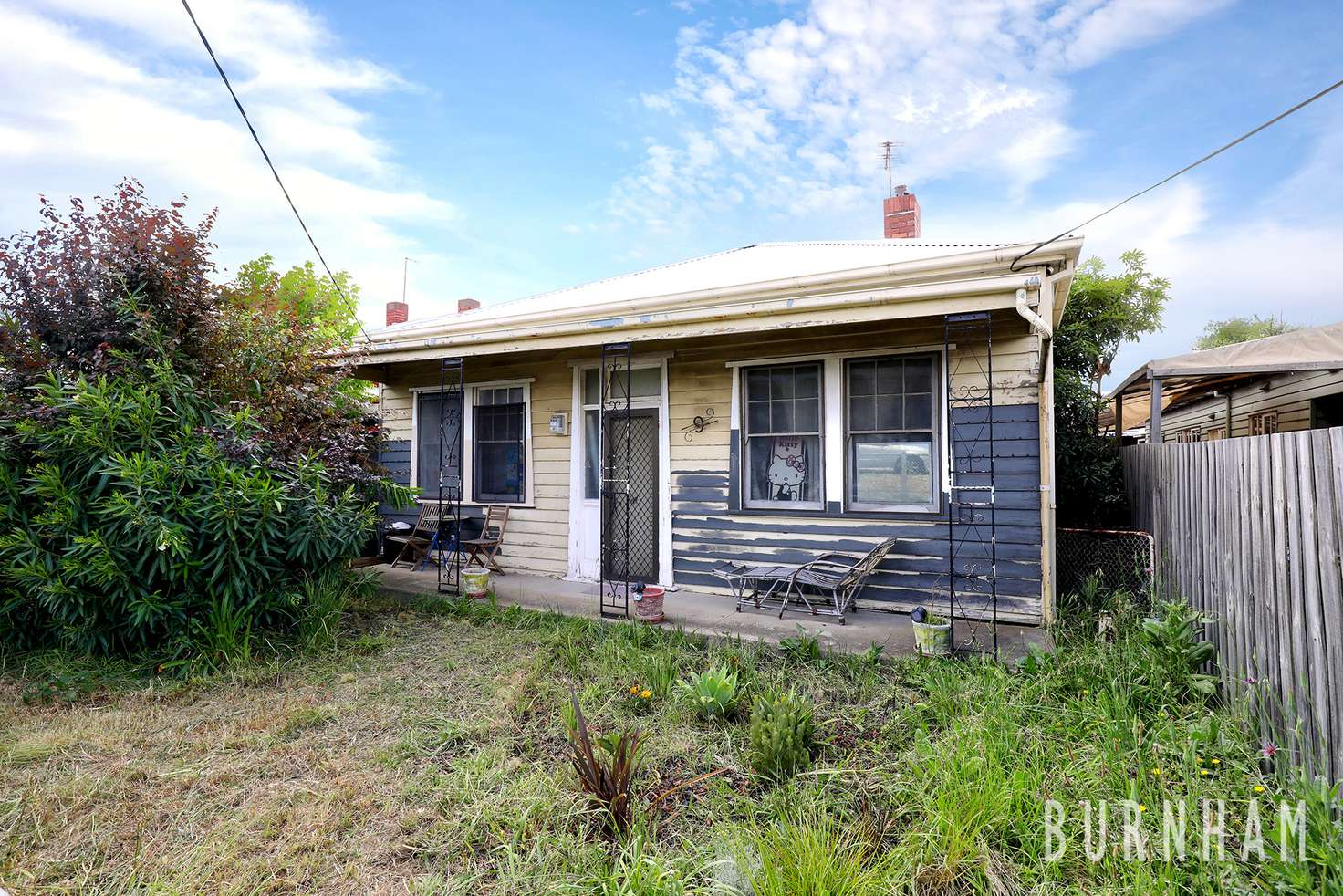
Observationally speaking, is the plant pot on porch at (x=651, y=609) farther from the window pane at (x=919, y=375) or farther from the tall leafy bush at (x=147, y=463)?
the window pane at (x=919, y=375)

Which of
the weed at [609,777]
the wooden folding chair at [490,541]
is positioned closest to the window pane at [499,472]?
the wooden folding chair at [490,541]

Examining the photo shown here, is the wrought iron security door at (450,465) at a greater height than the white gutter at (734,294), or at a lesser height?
lesser

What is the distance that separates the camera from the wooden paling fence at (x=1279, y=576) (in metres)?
2.37

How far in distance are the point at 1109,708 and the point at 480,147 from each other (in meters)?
9.50

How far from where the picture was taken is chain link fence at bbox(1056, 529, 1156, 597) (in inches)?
218

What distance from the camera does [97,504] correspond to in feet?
15.2

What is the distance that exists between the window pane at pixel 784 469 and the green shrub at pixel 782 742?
319 cm

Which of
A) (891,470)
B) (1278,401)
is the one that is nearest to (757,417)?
(891,470)

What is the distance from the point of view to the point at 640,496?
23.4ft

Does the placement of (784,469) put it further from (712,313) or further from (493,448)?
(493,448)

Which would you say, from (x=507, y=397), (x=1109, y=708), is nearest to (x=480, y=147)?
(x=507, y=397)

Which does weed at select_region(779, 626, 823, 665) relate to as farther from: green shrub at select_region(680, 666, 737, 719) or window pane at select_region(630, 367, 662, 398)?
window pane at select_region(630, 367, 662, 398)

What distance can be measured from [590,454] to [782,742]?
489 centimetres

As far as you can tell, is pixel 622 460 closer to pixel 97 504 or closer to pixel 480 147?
pixel 97 504
